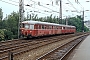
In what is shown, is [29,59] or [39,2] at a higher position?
[39,2]

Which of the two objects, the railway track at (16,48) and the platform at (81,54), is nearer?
the platform at (81,54)

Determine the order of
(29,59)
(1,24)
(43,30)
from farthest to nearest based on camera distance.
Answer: (1,24), (43,30), (29,59)

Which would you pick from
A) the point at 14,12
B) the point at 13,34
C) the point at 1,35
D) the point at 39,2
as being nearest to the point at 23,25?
the point at 1,35

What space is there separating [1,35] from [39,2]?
8.21 metres

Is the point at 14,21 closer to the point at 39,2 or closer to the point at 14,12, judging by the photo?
the point at 14,12

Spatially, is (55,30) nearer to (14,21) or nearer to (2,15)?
(14,21)

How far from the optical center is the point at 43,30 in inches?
1366

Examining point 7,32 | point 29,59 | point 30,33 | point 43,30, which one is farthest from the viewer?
point 7,32

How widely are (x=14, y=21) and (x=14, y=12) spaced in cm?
524

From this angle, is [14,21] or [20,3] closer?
[20,3]

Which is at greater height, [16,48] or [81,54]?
[16,48]

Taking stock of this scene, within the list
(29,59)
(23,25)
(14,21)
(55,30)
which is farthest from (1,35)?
(29,59)

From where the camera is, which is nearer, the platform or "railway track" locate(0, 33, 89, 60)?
the platform

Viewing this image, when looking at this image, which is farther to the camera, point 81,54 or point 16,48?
point 16,48
